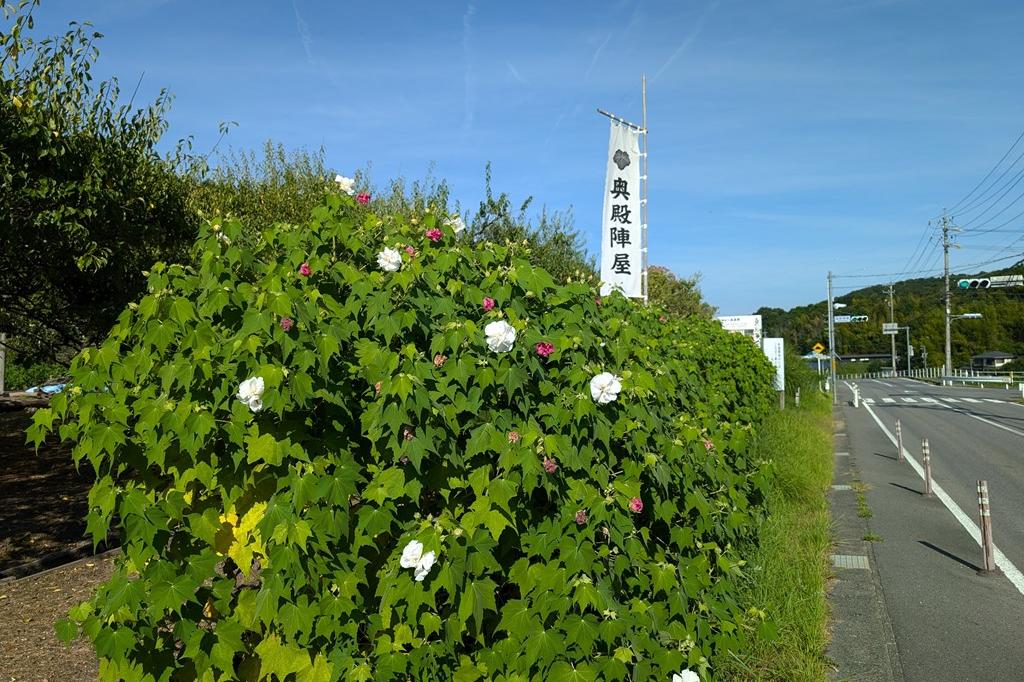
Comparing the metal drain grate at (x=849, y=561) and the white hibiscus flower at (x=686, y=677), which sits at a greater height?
the white hibiscus flower at (x=686, y=677)

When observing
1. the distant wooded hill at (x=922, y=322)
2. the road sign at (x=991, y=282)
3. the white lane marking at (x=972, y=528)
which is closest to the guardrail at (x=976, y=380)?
the road sign at (x=991, y=282)

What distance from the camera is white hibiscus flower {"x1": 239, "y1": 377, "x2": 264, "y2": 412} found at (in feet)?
8.31

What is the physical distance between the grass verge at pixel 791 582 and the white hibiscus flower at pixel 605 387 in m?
2.04

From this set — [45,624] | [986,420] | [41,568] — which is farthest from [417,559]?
[986,420]

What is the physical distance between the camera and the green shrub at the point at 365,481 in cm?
260

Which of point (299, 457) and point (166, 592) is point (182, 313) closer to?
point (299, 457)

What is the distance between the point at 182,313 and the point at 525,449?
1.38 metres

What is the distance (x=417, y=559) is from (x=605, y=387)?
89 centimetres

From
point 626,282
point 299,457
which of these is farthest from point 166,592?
point 626,282

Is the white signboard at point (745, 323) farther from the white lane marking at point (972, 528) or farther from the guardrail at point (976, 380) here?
the guardrail at point (976, 380)

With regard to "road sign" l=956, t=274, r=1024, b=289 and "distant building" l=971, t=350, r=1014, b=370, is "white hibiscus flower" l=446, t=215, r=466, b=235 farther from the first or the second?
"distant building" l=971, t=350, r=1014, b=370

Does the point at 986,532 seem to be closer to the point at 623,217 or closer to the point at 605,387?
the point at 605,387

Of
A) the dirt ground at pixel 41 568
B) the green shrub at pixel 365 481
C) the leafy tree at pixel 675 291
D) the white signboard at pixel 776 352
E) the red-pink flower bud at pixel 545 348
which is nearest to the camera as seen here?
the green shrub at pixel 365 481

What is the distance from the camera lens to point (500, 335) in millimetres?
2709
